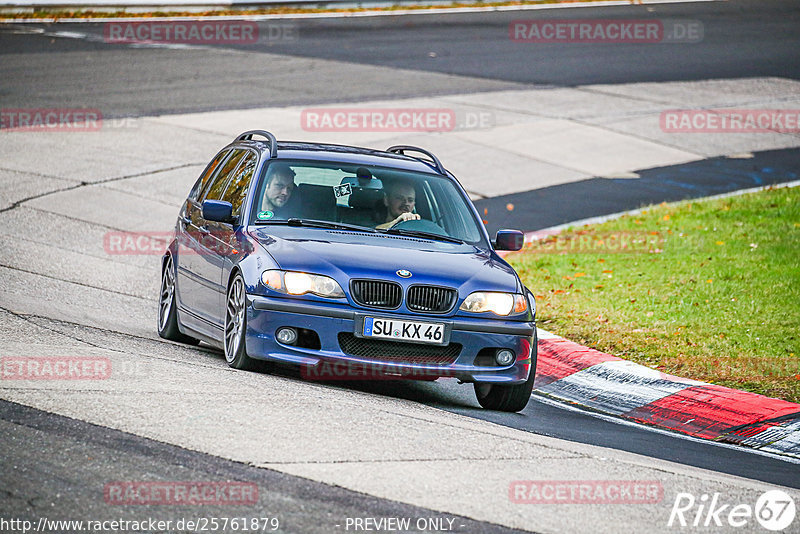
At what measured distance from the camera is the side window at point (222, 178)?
1015 cm

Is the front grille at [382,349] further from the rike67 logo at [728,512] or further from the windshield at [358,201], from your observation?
the rike67 logo at [728,512]

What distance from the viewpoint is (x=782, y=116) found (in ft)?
84.0

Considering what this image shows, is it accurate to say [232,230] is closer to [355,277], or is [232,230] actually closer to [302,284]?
[302,284]

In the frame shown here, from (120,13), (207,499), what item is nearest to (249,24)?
(120,13)

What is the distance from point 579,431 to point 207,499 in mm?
3427

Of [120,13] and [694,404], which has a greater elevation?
[120,13]

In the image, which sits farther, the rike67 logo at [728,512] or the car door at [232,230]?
the car door at [232,230]

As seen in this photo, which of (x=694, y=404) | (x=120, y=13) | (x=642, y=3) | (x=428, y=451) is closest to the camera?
(x=428, y=451)

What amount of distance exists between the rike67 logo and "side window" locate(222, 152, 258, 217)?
448 centimetres

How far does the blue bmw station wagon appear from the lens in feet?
26.4

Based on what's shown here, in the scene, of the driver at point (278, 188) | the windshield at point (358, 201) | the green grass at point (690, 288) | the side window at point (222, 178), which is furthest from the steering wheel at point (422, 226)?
the green grass at point (690, 288)

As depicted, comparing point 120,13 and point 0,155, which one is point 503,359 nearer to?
point 0,155

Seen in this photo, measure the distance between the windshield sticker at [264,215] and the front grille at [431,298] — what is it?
1493 millimetres

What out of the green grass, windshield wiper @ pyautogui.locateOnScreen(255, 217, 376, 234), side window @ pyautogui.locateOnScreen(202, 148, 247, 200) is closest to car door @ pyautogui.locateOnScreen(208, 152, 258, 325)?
side window @ pyautogui.locateOnScreen(202, 148, 247, 200)
